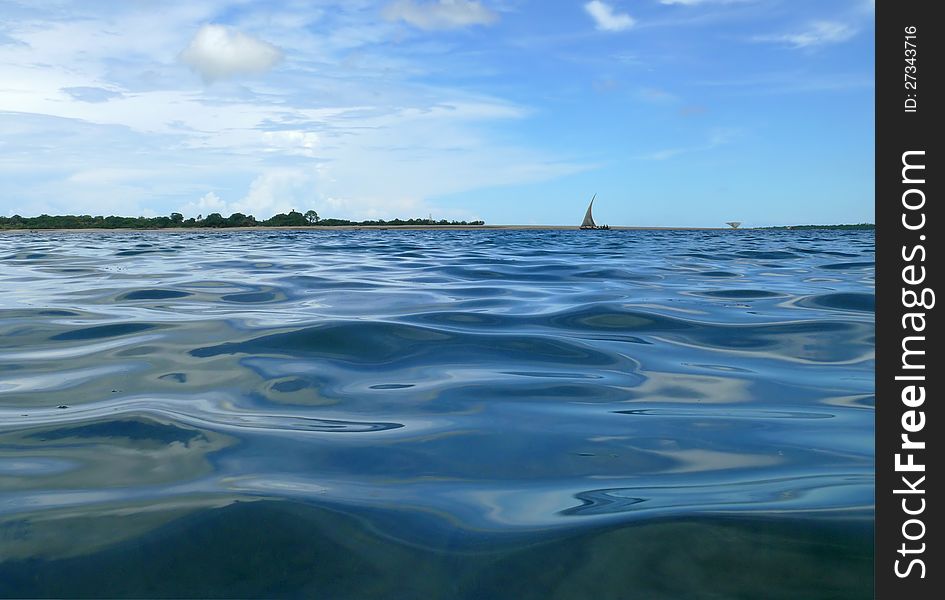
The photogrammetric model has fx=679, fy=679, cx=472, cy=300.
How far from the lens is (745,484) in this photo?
2.20 metres

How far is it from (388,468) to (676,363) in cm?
239

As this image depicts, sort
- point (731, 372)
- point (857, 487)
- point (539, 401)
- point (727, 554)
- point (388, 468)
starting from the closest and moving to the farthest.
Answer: point (727, 554) → point (857, 487) → point (388, 468) → point (539, 401) → point (731, 372)

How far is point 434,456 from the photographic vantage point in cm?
250

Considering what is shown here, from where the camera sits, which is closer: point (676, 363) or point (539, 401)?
Result: point (539, 401)

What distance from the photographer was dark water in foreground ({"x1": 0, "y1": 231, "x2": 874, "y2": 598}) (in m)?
1.67

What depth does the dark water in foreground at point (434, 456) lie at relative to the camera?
1.67 m

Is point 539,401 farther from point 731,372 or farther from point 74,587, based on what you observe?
point 74,587

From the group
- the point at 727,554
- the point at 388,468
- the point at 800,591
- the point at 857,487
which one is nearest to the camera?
the point at 800,591
